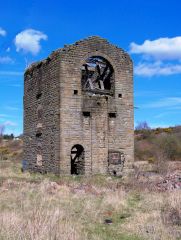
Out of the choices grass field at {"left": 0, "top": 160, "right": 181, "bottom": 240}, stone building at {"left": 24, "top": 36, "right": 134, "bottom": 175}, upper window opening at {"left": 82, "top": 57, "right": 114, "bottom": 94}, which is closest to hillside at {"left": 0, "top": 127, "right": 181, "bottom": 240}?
grass field at {"left": 0, "top": 160, "right": 181, "bottom": 240}

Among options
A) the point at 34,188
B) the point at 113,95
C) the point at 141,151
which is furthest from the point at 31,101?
the point at 141,151

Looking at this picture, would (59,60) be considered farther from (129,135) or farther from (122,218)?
(122,218)

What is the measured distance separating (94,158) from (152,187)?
4.04 meters

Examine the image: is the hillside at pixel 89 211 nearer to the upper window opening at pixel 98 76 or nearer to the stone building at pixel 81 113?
the stone building at pixel 81 113

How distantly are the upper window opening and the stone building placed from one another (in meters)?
0.06

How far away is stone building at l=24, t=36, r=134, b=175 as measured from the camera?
13.6m

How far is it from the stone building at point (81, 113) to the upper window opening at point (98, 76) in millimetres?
57

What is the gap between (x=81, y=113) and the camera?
13.9 meters

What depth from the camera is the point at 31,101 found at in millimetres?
16734

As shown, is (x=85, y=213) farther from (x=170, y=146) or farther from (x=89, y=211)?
(x=170, y=146)

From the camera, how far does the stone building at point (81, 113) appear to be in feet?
44.6

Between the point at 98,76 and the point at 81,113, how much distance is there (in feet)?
12.9

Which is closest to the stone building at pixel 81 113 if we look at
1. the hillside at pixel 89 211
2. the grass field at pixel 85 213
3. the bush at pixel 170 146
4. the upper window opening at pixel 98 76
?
the upper window opening at pixel 98 76

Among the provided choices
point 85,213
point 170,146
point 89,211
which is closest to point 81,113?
point 89,211
